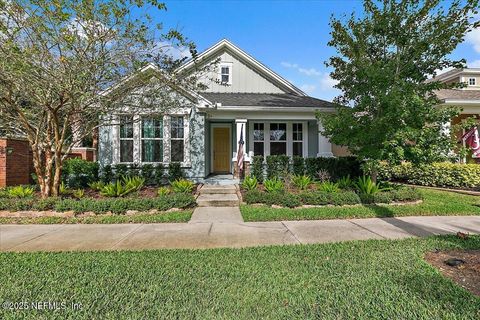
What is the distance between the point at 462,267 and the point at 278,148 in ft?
31.1

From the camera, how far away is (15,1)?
225 inches

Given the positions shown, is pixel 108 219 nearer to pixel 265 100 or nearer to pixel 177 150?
pixel 177 150

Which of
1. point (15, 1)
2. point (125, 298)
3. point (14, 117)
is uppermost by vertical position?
point (15, 1)

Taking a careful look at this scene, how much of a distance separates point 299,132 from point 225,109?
4.05 m

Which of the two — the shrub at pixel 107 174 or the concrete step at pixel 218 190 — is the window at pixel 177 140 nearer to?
the concrete step at pixel 218 190

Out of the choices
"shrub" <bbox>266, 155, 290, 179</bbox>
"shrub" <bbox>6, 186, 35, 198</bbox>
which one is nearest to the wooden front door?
"shrub" <bbox>266, 155, 290, 179</bbox>

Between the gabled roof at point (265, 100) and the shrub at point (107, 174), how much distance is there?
200 inches

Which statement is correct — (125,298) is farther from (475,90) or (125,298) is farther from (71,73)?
(475,90)

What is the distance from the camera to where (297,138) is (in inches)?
504

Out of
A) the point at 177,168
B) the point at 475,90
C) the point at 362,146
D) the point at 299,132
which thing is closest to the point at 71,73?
the point at 177,168

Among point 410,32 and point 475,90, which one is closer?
point 410,32

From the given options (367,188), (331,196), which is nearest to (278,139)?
(367,188)

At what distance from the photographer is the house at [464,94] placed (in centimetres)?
1256

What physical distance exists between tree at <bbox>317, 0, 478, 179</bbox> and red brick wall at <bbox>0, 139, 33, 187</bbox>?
11324 mm
